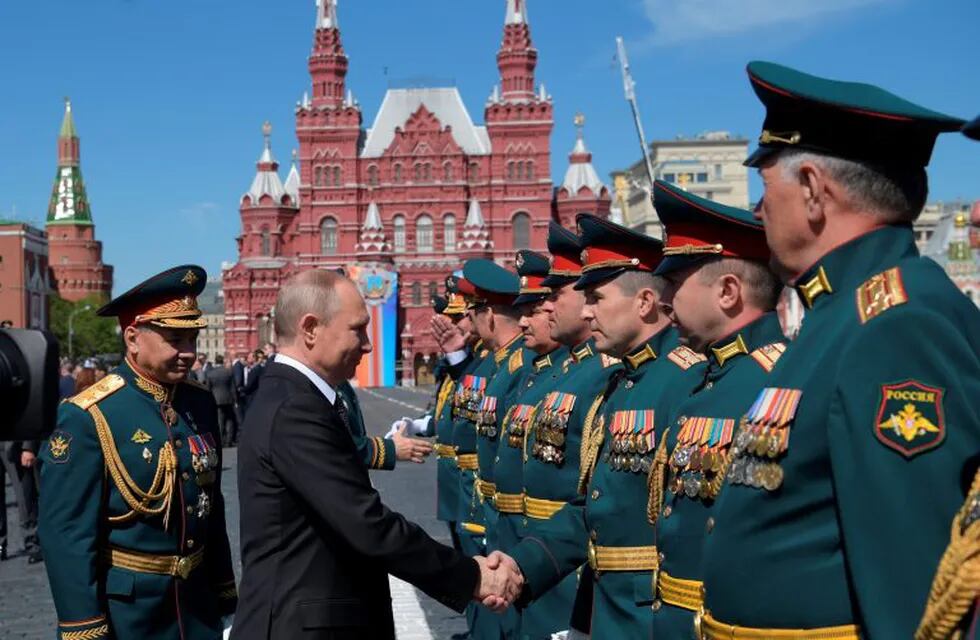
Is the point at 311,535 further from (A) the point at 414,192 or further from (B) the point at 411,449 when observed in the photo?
(A) the point at 414,192

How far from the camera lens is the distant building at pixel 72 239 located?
111 m

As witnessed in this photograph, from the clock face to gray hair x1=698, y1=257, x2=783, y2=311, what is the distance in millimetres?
118542

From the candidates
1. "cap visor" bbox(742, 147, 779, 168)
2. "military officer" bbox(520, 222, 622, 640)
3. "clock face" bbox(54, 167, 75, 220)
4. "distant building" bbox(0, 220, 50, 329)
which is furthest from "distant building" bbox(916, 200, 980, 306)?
"clock face" bbox(54, 167, 75, 220)

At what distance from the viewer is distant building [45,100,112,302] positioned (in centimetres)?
11100

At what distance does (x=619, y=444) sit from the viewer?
4.12 meters

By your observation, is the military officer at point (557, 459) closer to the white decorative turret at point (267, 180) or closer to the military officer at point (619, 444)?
the military officer at point (619, 444)

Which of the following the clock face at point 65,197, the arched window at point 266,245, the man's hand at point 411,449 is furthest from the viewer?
the clock face at point 65,197

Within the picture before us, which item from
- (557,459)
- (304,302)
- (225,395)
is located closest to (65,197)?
(225,395)

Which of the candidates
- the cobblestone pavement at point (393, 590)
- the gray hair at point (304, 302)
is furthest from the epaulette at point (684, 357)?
the cobblestone pavement at point (393, 590)

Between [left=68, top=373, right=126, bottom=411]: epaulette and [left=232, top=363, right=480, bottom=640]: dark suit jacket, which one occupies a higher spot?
[left=68, top=373, right=126, bottom=411]: epaulette

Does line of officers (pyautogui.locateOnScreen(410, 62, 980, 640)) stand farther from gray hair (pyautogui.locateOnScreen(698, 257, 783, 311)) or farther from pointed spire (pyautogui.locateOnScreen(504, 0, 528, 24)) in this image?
pointed spire (pyautogui.locateOnScreen(504, 0, 528, 24))

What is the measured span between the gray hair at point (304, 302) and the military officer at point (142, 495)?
3.71 ft

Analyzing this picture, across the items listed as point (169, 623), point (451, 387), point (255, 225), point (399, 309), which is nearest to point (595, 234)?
point (169, 623)

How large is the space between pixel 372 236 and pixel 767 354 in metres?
66.6
